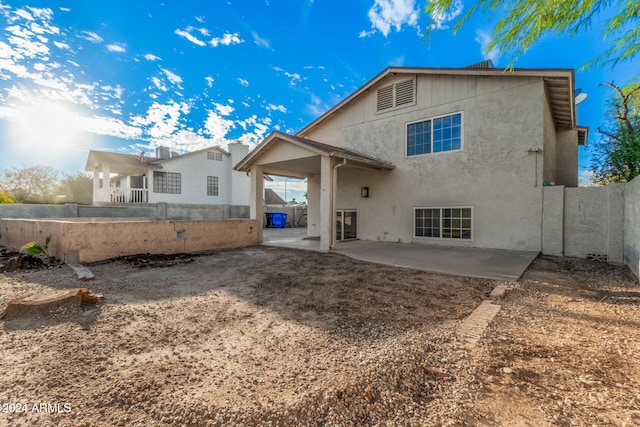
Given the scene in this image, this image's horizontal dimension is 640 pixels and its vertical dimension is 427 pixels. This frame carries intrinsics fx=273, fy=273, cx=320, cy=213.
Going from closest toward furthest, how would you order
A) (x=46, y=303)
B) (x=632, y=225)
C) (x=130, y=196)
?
(x=46, y=303), (x=632, y=225), (x=130, y=196)

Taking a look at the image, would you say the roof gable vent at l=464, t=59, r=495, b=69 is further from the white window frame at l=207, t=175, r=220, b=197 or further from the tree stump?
the white window frame at l=207, t=175, r=220, b=197

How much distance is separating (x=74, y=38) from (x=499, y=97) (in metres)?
14.4

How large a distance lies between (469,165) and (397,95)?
4.21 meters

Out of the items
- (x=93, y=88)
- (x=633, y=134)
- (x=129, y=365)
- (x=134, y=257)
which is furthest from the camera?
(x=93, y=88)

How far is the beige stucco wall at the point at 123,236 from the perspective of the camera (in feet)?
22.0

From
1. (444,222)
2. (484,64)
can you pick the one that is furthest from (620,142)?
(444,222)

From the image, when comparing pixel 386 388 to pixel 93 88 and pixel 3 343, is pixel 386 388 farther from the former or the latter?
pixel 93 88

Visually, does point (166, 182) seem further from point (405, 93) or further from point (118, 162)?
point (405, 93)

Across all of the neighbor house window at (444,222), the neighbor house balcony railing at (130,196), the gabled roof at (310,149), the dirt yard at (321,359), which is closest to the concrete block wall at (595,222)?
the neighbor house window at (444,222)

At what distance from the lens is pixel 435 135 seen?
10562 millimetres

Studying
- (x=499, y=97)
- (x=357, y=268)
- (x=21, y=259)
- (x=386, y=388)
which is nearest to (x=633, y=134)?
(x=499, y=97)

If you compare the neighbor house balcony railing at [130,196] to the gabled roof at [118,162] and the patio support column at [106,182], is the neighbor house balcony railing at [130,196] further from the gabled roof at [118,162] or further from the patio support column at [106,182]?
the gabled roof at [118,162]

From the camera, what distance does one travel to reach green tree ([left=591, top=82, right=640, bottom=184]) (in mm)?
10586

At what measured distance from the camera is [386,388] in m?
2.02
